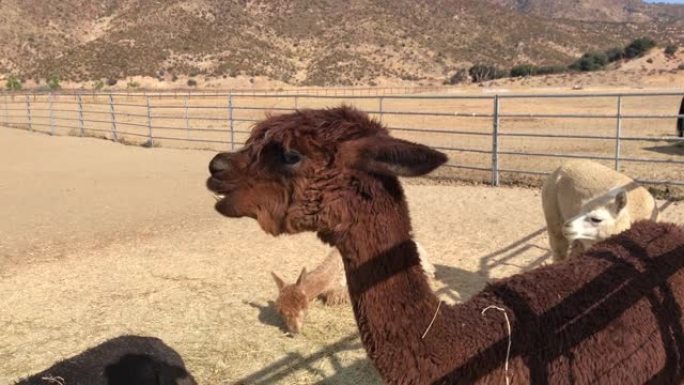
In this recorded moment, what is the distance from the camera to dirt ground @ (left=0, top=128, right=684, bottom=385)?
4434 mm

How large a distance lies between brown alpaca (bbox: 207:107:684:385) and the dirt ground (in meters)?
1.90

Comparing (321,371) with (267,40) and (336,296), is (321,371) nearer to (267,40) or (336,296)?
(336,296)

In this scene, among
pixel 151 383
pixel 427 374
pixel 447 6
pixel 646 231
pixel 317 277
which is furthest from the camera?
pixel 447 6

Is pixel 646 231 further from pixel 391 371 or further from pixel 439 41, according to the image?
pixel 439 41

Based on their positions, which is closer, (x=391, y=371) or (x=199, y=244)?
(x=391, y=371)

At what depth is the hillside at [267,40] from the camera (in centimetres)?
6147

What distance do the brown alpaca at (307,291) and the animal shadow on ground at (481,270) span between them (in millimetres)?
917

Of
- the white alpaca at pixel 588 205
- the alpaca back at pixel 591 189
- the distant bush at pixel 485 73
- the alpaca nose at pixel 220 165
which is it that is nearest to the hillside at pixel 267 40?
the distant bush at pixel 485 73

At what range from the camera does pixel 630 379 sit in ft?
7.63

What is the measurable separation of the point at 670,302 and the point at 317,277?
3055 millimetres

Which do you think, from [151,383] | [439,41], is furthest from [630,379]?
[439,41]

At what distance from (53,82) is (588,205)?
55.5m

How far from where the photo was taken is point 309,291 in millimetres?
5031

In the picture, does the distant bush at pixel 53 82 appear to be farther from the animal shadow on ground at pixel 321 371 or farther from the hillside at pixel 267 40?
the animal shadow on ground at pixel 321 371
